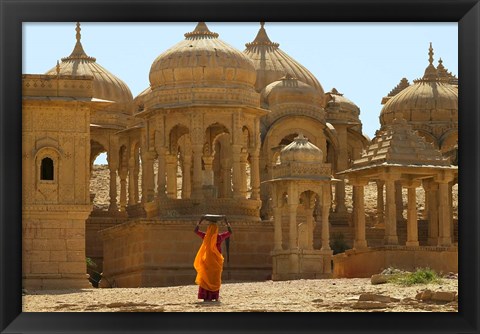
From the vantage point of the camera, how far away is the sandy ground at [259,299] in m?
21.9

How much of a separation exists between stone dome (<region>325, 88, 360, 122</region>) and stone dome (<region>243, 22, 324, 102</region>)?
63cm

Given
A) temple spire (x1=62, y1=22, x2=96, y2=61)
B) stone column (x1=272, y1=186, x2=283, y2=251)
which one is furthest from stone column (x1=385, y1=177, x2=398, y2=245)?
temple spire (x1=62, y1=22, x2=96, y2=61)

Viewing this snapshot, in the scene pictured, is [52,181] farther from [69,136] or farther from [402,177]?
[402,177]

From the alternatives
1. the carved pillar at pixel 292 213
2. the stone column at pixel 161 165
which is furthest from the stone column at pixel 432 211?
the stone column at pixel 161 165

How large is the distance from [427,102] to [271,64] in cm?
479

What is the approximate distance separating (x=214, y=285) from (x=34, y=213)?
28.1 ft

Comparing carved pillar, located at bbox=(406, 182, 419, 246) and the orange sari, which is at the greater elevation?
carved pillar, located at bbox=(406, 182, 419, 246)

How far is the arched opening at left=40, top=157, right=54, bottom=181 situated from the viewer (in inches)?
1246

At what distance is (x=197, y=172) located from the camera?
37875mm

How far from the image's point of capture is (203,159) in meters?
40.0

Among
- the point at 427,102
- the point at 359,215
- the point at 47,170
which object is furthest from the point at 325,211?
the point at 427,102

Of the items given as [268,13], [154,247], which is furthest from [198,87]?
[268,13]

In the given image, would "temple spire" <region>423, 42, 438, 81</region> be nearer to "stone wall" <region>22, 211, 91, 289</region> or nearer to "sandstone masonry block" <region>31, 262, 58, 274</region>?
"stone wall" <region>22, 211, 91, 289</region>

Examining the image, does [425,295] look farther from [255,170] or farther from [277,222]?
[255,170]
